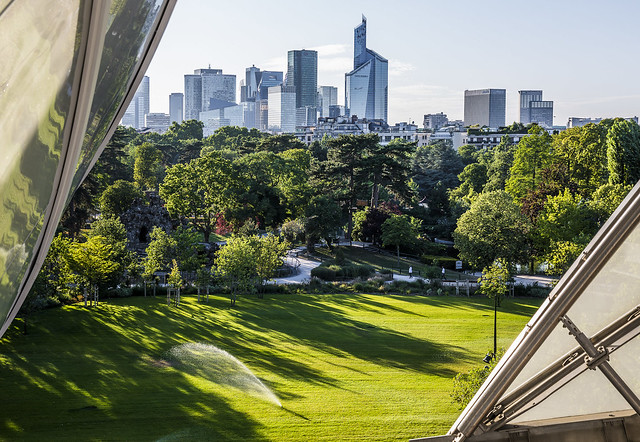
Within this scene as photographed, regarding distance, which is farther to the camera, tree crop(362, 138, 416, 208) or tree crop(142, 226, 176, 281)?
tree crop(362, 138, 416, 208)

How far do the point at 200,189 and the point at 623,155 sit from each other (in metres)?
26.7

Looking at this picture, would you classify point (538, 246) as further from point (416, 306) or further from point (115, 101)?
point (115, 101)

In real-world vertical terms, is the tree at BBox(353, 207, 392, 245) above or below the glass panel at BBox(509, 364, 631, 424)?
below

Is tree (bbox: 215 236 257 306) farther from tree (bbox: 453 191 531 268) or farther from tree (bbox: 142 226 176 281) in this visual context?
tree (bbox: 453 191 531 268)

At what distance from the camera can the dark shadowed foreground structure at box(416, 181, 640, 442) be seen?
273cm

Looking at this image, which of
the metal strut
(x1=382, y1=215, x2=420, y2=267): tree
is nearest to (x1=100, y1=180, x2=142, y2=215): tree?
(x1=382, y1=215, x2=420, y2=267): tree

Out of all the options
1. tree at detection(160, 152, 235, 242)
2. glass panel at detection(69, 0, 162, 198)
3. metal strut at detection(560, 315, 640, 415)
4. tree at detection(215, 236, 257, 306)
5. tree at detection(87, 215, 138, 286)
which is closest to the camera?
glass panel at detection(69, 0, 162, 198)

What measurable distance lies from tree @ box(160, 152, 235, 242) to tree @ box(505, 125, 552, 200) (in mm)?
21032

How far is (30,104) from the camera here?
200 cm

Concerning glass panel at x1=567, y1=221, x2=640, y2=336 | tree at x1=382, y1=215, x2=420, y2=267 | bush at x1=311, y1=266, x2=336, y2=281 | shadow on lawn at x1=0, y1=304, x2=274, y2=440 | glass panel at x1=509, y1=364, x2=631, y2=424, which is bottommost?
shadow on lawn at x1=0, y1=304, x2=274, y2=440

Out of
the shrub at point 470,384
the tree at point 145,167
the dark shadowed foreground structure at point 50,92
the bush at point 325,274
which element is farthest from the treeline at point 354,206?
the dark shadowed foreground structure at point 50,92

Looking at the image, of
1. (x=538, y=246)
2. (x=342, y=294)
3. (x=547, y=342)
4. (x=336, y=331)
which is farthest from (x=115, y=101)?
(x=538, y=246)

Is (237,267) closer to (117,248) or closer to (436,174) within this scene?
(117,248)

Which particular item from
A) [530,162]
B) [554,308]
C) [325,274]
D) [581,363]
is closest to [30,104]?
[554,308]
